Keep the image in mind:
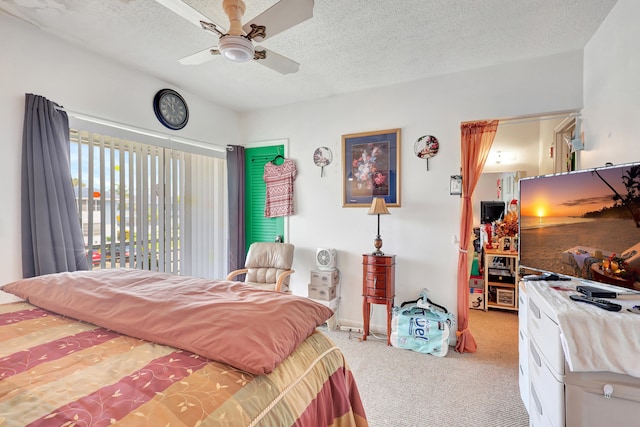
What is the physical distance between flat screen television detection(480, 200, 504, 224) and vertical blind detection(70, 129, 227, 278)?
3.78 meters

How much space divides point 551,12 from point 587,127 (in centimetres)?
100

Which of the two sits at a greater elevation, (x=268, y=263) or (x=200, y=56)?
(x=200, y=56)

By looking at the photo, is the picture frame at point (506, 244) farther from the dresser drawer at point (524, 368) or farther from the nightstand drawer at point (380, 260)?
the dresser drawer at point (524, 368)

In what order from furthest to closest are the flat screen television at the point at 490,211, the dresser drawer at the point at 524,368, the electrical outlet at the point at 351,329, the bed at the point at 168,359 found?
1. the flat screen television at the point at 490,211
2. the electrical outlet at the point at 351,329
3. the dresser drawer at the point at 524,368
4. the bed at the point at 168,359

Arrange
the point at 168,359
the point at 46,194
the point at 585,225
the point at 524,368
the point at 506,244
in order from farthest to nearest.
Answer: the point at 506,244 → the point at 46,194 → the point at 524,368 → the point at 585,225 → the point at 168,359

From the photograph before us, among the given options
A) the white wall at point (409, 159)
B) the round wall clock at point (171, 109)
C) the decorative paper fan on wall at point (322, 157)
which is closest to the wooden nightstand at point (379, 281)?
the white wall at point (409, 159)

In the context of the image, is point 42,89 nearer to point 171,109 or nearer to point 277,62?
point 171,109

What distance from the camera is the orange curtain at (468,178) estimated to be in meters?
2.84

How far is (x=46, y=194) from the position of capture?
219 centimetres

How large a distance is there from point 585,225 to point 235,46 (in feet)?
7.12

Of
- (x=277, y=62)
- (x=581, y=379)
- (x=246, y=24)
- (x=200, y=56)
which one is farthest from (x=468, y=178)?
(x=200, y=56)

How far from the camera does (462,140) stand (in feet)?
9.52

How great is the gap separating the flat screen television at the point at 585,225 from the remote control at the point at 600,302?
0.14m

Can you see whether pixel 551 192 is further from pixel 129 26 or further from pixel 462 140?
pixel 129 26
